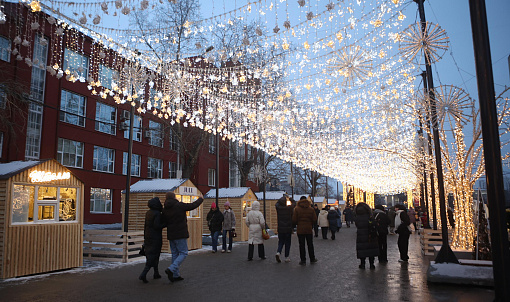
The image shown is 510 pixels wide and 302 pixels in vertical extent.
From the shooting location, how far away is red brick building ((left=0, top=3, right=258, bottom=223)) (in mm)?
21875

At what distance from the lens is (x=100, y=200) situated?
2808cm

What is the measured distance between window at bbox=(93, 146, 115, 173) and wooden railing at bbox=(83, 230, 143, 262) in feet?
55.6

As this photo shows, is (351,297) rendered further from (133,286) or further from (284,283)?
(133,286)

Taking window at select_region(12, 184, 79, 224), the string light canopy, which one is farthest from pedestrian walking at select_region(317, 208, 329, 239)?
window at select_region(12, 184, 79, 224)

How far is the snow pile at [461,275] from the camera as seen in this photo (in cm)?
712

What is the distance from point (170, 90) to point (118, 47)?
3353 mm

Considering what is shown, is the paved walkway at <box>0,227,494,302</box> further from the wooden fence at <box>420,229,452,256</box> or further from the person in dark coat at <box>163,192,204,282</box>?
the wooden fence at <box>420,229,452,256</box>

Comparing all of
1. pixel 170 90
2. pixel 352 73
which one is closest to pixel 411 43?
pixel 352 73

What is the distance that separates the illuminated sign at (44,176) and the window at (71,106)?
17022 millimetres

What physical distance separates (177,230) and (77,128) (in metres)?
21.5

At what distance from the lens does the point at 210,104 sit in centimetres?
1675

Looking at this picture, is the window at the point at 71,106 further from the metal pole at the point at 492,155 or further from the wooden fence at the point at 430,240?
the metal pole at the point at 492,155

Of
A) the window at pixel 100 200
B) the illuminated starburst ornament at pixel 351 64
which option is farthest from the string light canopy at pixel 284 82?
the window at pixel 100 200

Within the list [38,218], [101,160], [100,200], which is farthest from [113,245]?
[101,160]
